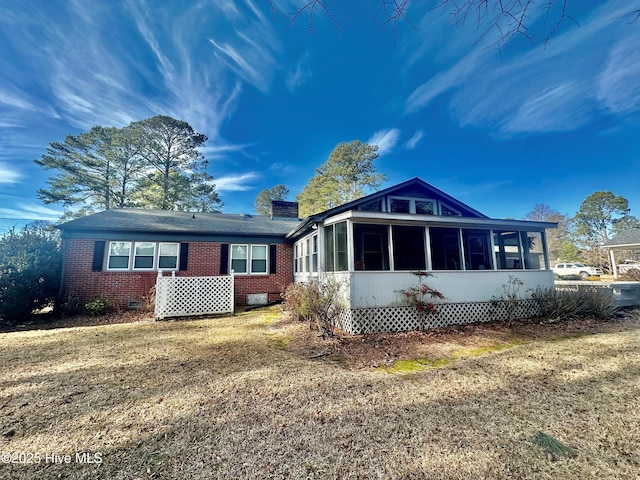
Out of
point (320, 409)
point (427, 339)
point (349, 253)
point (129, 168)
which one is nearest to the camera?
point (320, 409)

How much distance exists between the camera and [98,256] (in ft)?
34.0

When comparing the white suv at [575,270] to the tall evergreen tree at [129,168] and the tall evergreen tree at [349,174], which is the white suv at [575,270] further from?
the tall evergreen tree at [129,168]

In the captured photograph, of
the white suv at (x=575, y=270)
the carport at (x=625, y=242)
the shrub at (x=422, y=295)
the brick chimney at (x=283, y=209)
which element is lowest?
the shrub at (x=422, y=295)

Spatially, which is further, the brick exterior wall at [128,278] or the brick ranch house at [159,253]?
the brick ranch house at [159,253]

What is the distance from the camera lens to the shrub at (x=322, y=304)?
661cm

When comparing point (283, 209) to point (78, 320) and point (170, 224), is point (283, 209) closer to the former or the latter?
point (170, 224)

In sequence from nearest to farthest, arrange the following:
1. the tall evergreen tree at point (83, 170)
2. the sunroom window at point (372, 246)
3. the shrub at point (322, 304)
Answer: the shrub at point (322, 304) < the sunroom window at point (372, 246) < the tall evergreen tree at point (83, 170)

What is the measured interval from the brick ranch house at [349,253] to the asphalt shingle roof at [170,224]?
0.04 metres

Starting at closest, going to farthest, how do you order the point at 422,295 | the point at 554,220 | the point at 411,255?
the point at 422,295 < the point at 411,255 < the point at 554,220

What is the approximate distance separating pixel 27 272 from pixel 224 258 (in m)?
6.27

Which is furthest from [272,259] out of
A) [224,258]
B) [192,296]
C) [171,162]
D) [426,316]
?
[171,162]

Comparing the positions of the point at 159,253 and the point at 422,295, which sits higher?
the point at 159,253

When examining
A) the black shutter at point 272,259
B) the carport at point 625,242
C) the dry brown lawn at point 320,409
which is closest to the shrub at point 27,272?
the dry brown lawn at point 320,409

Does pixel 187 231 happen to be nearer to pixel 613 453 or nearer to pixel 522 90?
pixel 613 453
